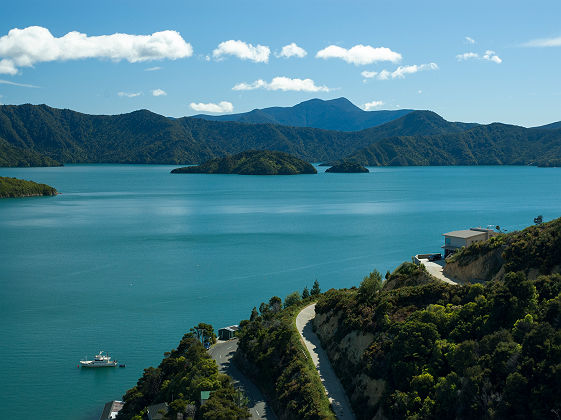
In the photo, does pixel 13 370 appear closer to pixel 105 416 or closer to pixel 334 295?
pixel 105 416

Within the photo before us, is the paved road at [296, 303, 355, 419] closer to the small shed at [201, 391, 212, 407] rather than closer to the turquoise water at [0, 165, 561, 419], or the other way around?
the small shed at [201, 391, 212, 407]

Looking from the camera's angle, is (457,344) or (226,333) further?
(226,333)

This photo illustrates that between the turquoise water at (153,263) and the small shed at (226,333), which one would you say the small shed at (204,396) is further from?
the small shed at (226,333)

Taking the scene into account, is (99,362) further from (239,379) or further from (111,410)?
(239,379)

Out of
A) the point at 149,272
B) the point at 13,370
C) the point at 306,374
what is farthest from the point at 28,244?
the point at 306,374

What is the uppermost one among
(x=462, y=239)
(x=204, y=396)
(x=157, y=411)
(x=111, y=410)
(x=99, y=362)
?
(x=462, y=239)

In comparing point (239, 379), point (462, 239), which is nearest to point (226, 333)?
point (239, 379)
